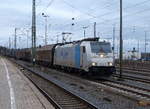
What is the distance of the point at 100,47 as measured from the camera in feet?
91.7

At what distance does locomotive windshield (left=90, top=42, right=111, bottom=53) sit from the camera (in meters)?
27.6

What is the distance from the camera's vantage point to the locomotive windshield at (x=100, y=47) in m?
27.6

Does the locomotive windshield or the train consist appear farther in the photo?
the locomotive windshield

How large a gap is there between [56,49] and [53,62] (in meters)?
3.04

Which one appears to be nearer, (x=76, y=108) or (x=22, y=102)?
(x=76, y=108)

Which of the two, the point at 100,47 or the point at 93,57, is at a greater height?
the point at 100,47

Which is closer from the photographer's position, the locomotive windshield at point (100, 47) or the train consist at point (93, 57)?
the train consist at point (93, 57)

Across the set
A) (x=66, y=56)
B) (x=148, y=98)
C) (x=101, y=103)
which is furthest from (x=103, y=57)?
(x=101, y=103)

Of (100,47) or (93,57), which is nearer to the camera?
(93,57)

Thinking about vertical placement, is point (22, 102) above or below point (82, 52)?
below

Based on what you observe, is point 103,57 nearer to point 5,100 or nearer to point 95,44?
point 95,44

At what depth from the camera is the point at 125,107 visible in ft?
44.2

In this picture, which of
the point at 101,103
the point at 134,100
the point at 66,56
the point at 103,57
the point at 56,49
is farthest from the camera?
the point at 56,49

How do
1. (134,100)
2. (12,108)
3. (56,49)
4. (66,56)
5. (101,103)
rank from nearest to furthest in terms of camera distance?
1. (12,108)
2. (101,103)
3. (134,100)
4. (66,56)
5. (56,49)
